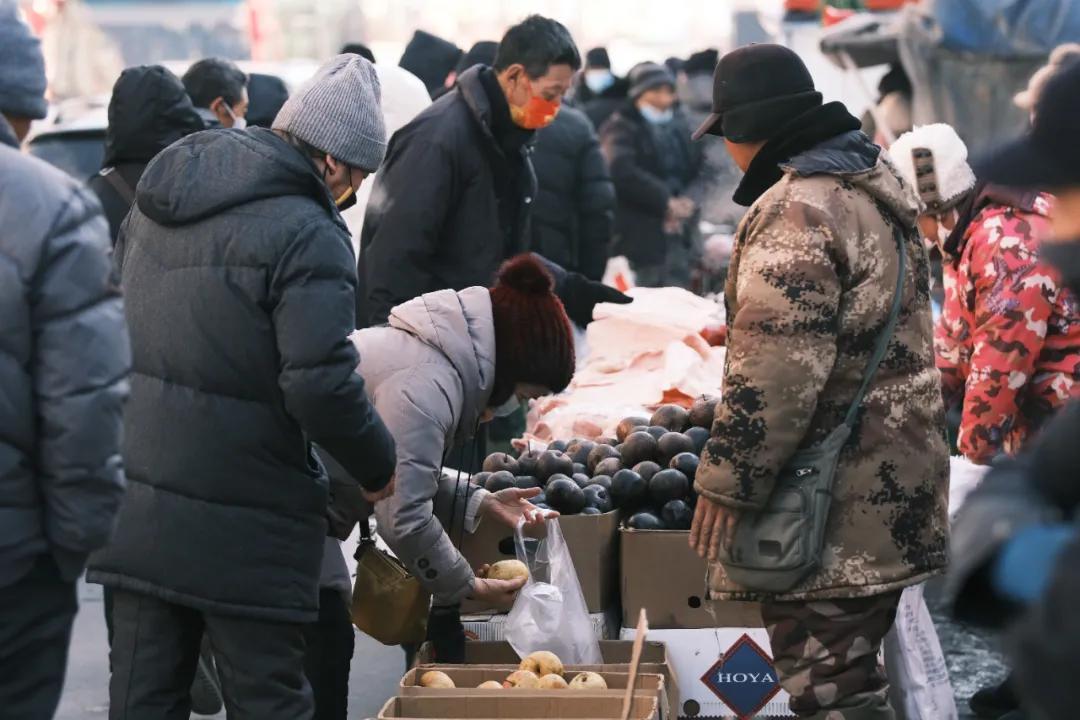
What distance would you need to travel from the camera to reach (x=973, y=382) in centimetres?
525

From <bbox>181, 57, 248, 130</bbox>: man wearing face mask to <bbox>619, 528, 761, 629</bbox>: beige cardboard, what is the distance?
11.2ft

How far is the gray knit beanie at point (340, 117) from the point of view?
13.6 feet

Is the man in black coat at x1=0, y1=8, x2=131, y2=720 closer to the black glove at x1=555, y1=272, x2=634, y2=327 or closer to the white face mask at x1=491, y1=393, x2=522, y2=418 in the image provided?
the white face mask at x1=491, y1=393, x2=522, y2=418

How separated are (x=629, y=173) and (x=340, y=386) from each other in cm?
911

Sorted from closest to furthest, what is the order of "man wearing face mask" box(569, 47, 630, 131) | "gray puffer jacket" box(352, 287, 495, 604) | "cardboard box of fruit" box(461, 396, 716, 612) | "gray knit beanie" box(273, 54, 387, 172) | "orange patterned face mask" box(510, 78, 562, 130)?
"gray knit beanie" box(273, 54, 387, 172) → "gray puffer jacket" box(352, 287, 495, 604) → "cardboard box of fruit" box(461, 396, 716, 612) → "orange patterned face mask" box(510, 78, 562, 130) → "man wearing face mask" box(569, 47, 630, 131)

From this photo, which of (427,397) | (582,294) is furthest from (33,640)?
(582,294)

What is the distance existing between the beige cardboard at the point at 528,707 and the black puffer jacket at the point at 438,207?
2.27 m

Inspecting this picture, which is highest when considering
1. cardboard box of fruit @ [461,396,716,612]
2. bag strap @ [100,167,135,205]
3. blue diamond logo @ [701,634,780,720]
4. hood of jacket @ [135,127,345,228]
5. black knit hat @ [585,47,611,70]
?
hood of jacket @ [135,127,345,228]

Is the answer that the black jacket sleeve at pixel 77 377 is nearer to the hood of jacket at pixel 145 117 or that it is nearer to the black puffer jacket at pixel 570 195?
the hood of jacket at pixel 145 117

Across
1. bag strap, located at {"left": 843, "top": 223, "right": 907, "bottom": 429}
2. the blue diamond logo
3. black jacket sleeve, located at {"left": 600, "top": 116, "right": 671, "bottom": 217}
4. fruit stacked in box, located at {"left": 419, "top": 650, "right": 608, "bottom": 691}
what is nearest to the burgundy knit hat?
fruit stacked in box, located at {"left": 419, "top": 650, "right": 608, "bottom": 691}

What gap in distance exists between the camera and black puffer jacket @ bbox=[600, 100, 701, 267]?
12.8 m

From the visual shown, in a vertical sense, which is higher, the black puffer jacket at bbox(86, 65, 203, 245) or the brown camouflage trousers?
the black puffer jacket at bbox(86, 65, 203, 245)

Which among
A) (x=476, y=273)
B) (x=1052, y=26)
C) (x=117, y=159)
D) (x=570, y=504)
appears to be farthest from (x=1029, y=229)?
(x=1052, y=26)

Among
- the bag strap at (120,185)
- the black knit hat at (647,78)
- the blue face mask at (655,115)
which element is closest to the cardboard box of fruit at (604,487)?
the bag strap at (120,185)
